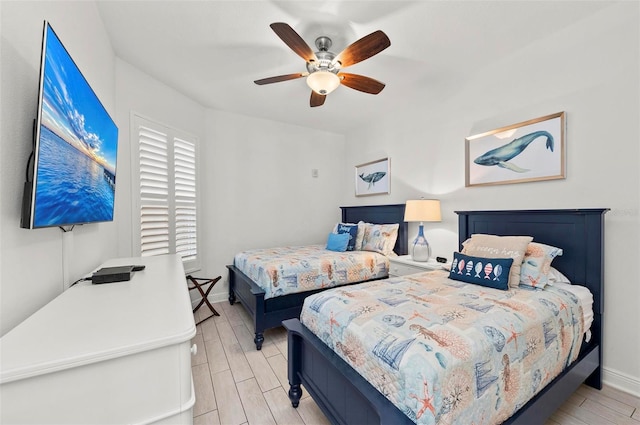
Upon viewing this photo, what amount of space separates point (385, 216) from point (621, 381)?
2.59 metres

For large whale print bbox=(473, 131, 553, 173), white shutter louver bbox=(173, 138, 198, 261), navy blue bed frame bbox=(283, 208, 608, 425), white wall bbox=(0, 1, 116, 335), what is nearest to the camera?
white wall bbox=(0, 1, 116, 335)

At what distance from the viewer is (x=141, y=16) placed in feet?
6.74

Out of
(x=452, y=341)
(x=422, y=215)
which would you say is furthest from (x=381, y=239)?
(x=452, y=341)

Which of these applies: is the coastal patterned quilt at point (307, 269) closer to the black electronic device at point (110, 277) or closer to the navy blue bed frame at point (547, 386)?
the navy blue bed frame at point (547, 386)

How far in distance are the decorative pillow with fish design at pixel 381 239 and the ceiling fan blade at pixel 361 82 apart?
5.78 ft

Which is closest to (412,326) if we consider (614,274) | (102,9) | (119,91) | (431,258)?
(614,274)

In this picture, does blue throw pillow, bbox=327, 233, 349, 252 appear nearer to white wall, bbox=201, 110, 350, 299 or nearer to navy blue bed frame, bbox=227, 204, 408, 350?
navy blue bed frame, bbox=227, 204, 408, 350

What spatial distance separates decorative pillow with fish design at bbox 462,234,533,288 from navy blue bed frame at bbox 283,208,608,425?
27 centimetres

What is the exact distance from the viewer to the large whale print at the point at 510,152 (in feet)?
7.67

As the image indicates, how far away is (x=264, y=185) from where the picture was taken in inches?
167

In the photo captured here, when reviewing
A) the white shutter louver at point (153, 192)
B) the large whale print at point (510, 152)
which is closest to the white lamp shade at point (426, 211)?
the large whale print at point (510, 152)

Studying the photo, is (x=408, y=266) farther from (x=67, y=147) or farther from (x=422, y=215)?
(x=67, y=147)

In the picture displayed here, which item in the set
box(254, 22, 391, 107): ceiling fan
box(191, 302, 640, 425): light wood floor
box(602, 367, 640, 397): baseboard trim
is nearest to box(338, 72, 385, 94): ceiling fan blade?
box(254, 22, 391, 107): ceiling fan

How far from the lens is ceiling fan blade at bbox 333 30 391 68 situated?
1818 mm
